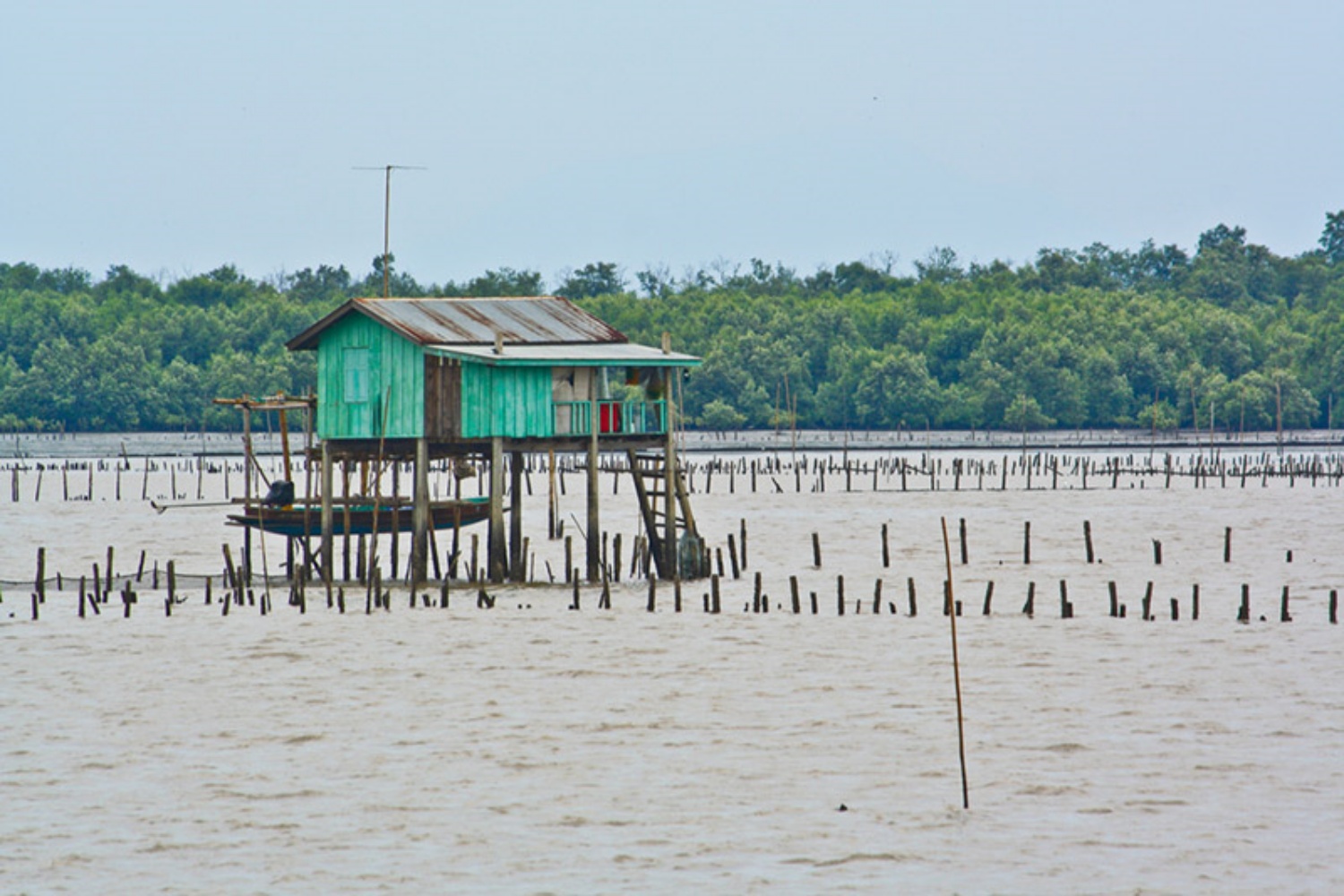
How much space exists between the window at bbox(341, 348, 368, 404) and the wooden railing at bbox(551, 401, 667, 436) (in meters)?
3.56

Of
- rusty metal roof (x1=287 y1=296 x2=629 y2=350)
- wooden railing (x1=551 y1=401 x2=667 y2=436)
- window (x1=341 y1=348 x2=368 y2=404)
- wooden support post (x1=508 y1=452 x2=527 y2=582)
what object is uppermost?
rusty metal roof (x1=287 y1=296 x2=629 y2=350)

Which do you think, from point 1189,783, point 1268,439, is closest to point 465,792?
point 1189,783

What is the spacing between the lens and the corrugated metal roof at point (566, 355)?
32.5 meters

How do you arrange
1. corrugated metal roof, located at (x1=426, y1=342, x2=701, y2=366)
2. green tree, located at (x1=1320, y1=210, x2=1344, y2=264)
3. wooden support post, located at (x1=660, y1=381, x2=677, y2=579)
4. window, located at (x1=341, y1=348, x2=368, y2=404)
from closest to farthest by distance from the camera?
corrugated metal roof, located at (x1=426, y1=342, x2=701, y2=366)
wooden support post, located at (x1=660, y1=381, x2=677, y2=579)
window, located at (x1=341, y1=348, x2=368, y2=404)
green tree, located at (x1=1320, y1=210, x2=1344, y2=264)

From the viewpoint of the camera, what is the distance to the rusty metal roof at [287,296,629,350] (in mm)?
33625

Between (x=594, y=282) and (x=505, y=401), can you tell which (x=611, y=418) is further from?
(x=594, y=282)

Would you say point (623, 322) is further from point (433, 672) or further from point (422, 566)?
point (433, 672)

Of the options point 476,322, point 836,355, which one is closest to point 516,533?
point 476,322

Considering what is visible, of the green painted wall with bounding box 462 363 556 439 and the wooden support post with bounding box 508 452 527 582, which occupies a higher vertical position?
the green painted wall with bounding box 462 363 556 439

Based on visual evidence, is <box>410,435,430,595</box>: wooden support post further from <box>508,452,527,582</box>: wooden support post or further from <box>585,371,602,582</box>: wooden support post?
<box>585,371,602,582</box>: wooden support post

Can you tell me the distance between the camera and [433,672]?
2419 cm

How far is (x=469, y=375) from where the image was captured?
108ft

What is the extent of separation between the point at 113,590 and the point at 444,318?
24.9 ft

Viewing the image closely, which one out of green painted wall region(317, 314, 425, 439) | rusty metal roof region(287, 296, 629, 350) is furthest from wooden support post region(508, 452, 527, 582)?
green painted wall region(317, 314, 425, 439)
